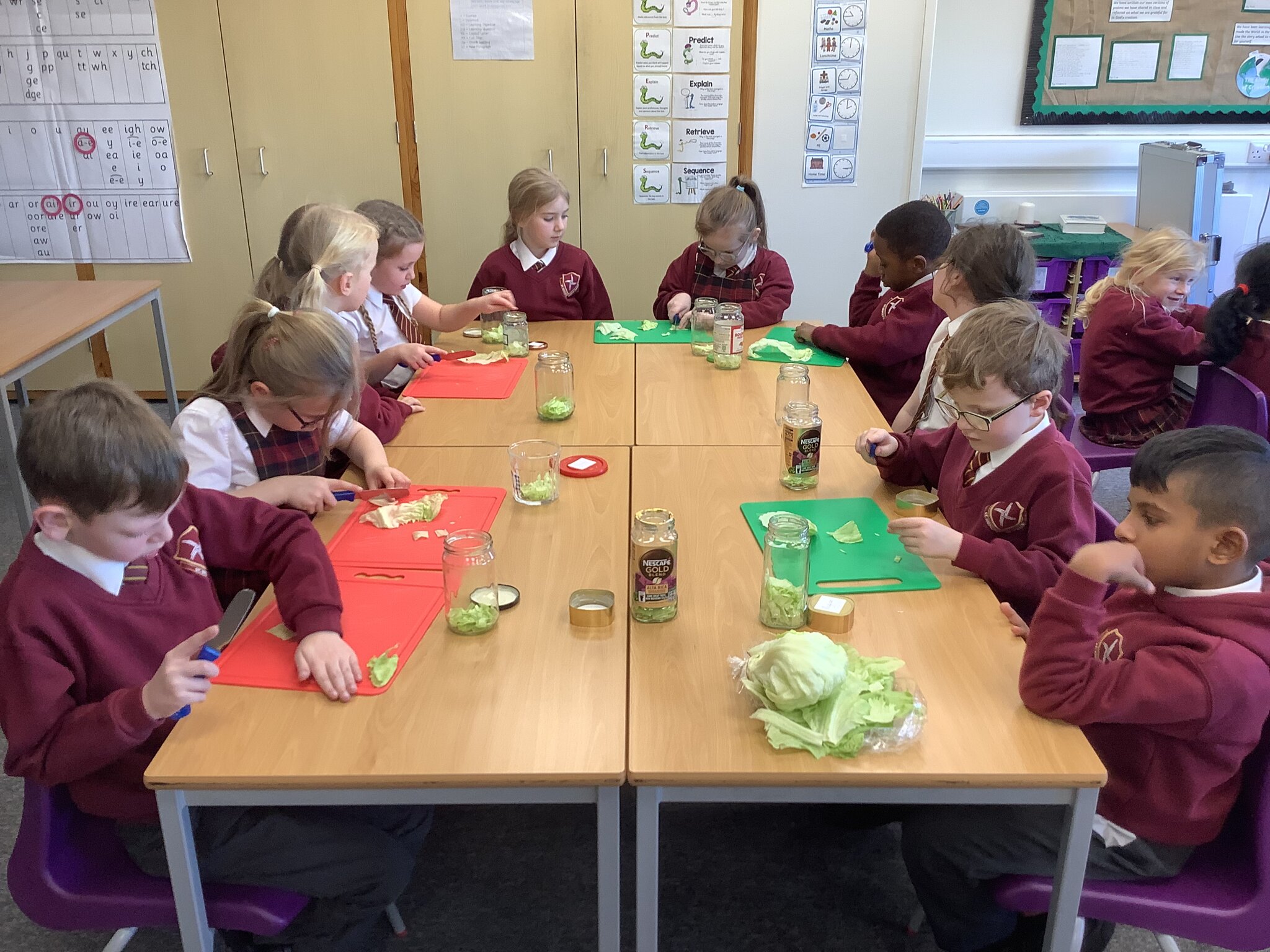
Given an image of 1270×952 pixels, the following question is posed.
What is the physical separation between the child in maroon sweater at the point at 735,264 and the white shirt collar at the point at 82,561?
88.6 inches

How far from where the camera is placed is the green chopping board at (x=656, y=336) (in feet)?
10.5

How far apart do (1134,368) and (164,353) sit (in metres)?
3.56

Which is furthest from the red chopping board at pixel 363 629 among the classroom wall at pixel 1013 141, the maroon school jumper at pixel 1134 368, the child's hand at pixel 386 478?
the classroom wall at pixel 1013 141

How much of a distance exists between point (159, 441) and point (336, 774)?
51 centimetres

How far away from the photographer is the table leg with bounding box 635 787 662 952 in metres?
1.24

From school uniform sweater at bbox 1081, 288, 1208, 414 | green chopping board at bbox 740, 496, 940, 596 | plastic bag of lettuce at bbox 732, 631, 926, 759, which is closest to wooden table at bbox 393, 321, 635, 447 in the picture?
green chopping board at bbox 740, 496, 940, 596

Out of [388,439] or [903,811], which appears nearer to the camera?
[903,811]

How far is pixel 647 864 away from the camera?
1.30m

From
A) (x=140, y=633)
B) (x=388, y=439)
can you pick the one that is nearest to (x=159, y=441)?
(x=140, y=633)

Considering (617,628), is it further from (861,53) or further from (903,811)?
(861,53)

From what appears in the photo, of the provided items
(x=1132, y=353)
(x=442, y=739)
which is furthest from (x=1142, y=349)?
(x=442, y=739)

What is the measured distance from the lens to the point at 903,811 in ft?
6.20

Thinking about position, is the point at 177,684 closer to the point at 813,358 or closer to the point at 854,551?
the point at 854,551

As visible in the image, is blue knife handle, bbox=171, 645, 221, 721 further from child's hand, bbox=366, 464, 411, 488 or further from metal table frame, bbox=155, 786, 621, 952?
child's hand, bbox=366, 464, 411, 488
